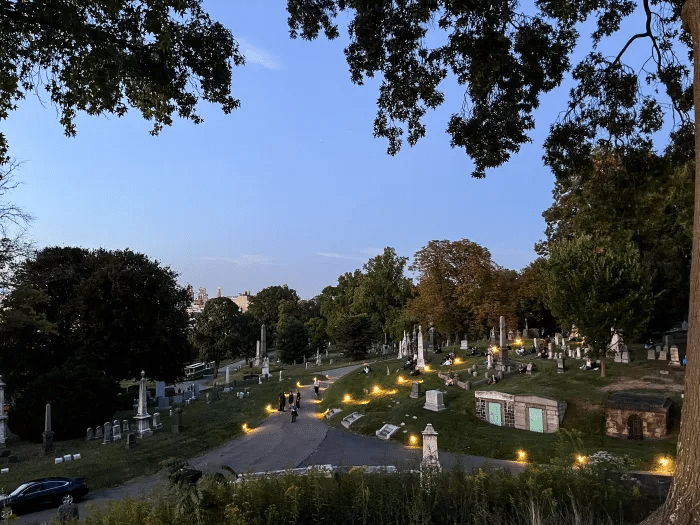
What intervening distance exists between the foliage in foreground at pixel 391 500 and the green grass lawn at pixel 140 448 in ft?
20.0

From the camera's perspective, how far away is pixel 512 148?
39.2 ft

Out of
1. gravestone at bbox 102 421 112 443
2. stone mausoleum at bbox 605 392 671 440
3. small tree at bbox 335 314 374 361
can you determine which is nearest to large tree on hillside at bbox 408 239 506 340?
small tree at bbox 335 314 374 361

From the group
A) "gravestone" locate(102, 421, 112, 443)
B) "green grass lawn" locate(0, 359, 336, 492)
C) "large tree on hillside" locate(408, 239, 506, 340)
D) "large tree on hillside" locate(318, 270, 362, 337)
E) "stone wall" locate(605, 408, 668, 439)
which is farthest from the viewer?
"large tree on hillside" locate(318, 270, 362, 337)

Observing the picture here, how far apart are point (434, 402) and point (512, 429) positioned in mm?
4446

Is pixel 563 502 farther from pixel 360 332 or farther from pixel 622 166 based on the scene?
pixel 360 332

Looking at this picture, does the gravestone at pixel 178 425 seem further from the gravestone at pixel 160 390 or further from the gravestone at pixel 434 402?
the gravestone at pixel 434 402

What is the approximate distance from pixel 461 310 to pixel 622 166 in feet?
124

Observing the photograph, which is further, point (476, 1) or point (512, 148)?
point (512, 148)

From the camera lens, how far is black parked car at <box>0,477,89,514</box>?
567 inches

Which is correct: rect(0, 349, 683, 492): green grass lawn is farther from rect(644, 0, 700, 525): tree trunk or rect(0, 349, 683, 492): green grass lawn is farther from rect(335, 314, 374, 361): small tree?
rect(335, 314, 374, 361): small tree

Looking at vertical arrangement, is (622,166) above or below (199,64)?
below

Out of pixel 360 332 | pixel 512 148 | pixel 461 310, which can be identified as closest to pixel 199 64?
pixel 512 148

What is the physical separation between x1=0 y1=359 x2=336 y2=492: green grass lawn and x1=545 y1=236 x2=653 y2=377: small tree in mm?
20571

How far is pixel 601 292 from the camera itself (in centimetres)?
2675
